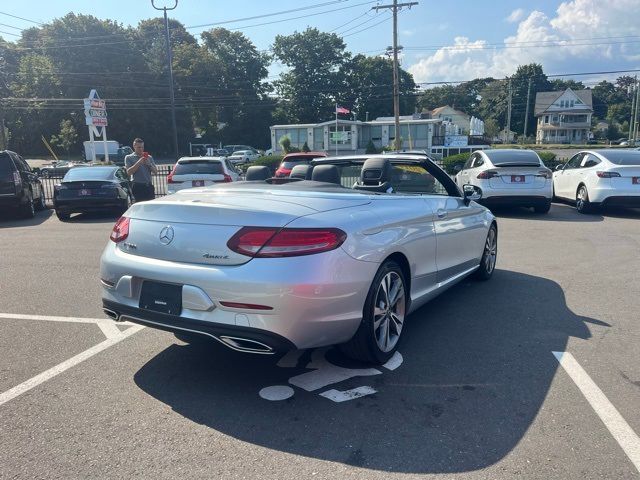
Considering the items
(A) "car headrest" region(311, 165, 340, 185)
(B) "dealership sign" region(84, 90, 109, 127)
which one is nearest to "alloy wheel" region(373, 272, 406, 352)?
(A) "car headrest" region(311, 165, 340, 185)

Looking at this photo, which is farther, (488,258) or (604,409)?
(488,258)

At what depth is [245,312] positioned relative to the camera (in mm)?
3191

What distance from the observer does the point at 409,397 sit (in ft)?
11.2

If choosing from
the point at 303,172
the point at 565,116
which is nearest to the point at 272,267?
the point at 303,172

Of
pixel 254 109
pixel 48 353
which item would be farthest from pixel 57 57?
pixel 48 353

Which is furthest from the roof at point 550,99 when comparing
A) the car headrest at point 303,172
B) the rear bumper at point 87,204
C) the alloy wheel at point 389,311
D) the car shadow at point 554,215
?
the alloy wheel at point 389,311

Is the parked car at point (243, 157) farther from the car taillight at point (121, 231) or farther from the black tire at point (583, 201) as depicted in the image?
the car taillight at point (121, 231)

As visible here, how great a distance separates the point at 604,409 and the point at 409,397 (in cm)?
117

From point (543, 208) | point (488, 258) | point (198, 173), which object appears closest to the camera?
point (488, 258)

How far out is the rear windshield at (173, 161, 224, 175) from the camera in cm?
1273

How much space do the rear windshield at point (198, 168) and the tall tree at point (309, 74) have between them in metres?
68.2

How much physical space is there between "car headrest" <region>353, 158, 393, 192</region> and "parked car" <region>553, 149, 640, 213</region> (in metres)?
8.92

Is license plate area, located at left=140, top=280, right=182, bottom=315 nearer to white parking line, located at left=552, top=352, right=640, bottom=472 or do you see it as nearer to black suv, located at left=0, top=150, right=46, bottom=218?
white parking line, located at left=552, top=352, right=640, bottom=472

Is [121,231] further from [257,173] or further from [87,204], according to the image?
[87,204]
